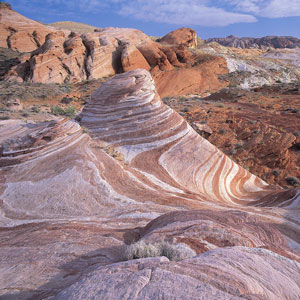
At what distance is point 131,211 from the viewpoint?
A: 185 inches

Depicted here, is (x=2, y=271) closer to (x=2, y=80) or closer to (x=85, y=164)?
→ (x=85, y=164)

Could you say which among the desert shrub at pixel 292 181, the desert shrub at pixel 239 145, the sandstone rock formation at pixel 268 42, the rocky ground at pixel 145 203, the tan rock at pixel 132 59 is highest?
the sandstone rock formation at pixel 268 42

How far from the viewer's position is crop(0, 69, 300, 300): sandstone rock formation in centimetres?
217

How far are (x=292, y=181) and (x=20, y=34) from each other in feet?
179

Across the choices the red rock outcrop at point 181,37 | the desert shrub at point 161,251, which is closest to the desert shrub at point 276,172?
the desert shrub at point 161,251

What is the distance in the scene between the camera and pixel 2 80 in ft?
104

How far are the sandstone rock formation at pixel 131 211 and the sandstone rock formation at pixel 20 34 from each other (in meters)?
48.0

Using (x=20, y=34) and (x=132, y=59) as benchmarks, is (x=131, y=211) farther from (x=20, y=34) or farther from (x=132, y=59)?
(x=20, y=34)

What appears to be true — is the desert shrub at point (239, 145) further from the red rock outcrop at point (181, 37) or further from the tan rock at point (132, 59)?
the red rock outcrop at point (181, 37)

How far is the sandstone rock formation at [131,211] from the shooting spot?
7.13 feet

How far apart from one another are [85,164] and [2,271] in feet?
9.93

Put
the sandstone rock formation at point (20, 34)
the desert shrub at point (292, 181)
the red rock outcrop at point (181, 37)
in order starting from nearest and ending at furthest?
the desert shrub at point (292, 181) < the sandstone rock formation at point (20, 34) < the red rock outcrop at point (181, 37)

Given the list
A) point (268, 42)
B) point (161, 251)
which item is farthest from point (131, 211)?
point (268, 42)

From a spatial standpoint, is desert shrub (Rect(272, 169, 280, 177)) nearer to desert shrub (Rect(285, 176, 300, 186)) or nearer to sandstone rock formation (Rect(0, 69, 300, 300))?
desert shrub (Rect(285, 176, 300, 186))
